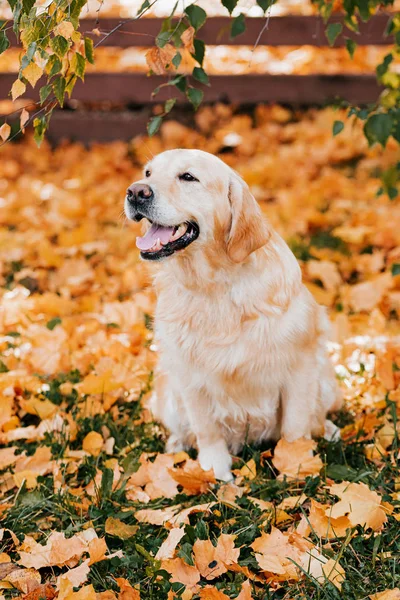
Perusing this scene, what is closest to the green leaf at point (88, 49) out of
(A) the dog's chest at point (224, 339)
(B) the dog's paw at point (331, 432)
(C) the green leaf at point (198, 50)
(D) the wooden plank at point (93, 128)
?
(C) the green leaf at point (198, 50)

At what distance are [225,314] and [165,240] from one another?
35cm

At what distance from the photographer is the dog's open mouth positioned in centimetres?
253

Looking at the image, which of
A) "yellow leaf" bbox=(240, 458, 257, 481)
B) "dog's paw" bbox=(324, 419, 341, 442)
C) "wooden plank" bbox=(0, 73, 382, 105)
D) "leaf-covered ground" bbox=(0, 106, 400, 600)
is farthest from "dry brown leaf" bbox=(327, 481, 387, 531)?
"wooden plank" bbox=(0, 73, 382, 105)

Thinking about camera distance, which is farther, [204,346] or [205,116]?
[205,116]

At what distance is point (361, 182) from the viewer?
5844 mm

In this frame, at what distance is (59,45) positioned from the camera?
199cm

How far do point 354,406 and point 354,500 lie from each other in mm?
929

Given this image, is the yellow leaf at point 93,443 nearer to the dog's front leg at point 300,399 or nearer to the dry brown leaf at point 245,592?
the dog's front leg at point 300,399

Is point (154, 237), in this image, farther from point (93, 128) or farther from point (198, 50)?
point (93, 128)

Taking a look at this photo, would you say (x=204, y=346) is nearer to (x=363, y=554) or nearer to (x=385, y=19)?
(x=363, y=554)

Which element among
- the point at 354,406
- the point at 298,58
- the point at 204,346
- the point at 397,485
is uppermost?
the point at 204,346

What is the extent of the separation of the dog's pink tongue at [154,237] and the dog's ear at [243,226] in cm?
22

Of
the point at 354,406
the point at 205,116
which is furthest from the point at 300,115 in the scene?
the point at 354,406

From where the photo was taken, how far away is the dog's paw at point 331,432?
289 centimetres
